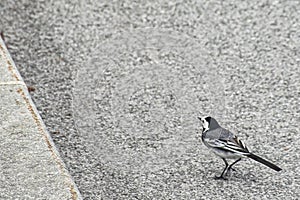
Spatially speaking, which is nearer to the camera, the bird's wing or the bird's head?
the bird's wing

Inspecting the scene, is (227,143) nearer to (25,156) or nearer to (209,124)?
(209,124)

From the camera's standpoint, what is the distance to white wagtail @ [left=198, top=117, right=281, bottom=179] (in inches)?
197

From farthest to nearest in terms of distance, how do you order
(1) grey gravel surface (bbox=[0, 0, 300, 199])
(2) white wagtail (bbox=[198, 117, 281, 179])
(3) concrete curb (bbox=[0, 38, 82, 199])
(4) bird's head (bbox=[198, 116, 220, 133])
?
(1) grey gravel surface (bbox=[0, 0, 300, 199]) < (4) bird's head (bbox=[198, 116, 220, 133]) < (2) white wagtail (bbox=[198, 117, 281, 179]) < (3) concrete curb (bbox=[0, 38, 82, 199])

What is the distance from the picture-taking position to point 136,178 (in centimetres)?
530

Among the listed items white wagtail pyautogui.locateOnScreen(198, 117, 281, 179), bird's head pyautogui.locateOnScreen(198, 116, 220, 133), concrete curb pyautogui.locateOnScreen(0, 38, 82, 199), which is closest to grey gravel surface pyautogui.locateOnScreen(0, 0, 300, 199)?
white wagtail pyautogui.locateOnScreen(198, 117, 281, 179)

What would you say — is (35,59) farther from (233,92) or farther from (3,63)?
(233,92)

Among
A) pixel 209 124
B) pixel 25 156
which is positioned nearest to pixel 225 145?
pixel 209 124

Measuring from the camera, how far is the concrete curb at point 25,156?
14.5ft

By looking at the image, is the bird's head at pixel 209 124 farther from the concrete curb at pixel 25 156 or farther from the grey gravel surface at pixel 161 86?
the concrete curb at pixel 25 156

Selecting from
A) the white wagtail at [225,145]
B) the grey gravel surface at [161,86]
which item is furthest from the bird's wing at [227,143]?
the grey gravel surface at [161,86]

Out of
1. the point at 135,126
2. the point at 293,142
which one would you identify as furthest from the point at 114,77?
the point at 293,142

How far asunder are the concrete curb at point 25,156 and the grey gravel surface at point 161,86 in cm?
51

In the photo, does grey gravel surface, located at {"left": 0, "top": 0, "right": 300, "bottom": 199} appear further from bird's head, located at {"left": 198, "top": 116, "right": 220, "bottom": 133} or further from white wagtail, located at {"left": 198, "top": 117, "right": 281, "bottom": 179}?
bird's head, located at {"left": 198, "top": 116, "right": 220, "bottom": 133}

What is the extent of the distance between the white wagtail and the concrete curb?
3.77 feet
